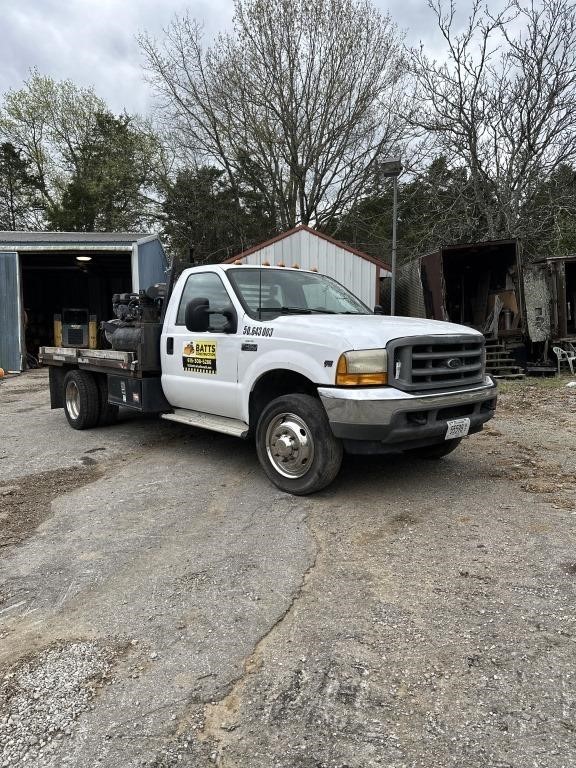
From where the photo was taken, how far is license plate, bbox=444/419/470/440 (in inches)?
168

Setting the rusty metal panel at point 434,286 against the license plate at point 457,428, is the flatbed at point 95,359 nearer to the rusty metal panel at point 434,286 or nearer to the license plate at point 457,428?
the license plate at point 457,428

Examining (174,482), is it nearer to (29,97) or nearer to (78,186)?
(78,186)

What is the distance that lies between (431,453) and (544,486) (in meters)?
1.13

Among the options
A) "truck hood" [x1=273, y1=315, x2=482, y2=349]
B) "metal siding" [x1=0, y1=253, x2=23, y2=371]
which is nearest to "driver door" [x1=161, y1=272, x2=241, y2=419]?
"truck hood" [x1=273, y1=315, x2=482, y2=349]

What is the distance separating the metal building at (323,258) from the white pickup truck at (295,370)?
10.2m

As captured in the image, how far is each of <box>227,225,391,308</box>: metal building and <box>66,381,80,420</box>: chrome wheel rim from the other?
9295 millimetres

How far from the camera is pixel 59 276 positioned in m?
21.4

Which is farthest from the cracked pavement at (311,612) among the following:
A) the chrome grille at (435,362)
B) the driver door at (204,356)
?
the chrome grille at (435,362)

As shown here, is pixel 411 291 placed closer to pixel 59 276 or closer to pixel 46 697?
pixel 59 276

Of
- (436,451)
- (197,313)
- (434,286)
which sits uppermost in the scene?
(434,286)

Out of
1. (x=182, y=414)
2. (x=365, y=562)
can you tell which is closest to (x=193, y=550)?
(x=365, y=562)

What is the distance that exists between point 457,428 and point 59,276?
20534mm

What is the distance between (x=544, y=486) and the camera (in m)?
4.65

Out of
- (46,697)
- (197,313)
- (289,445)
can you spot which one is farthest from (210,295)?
(46,697)
